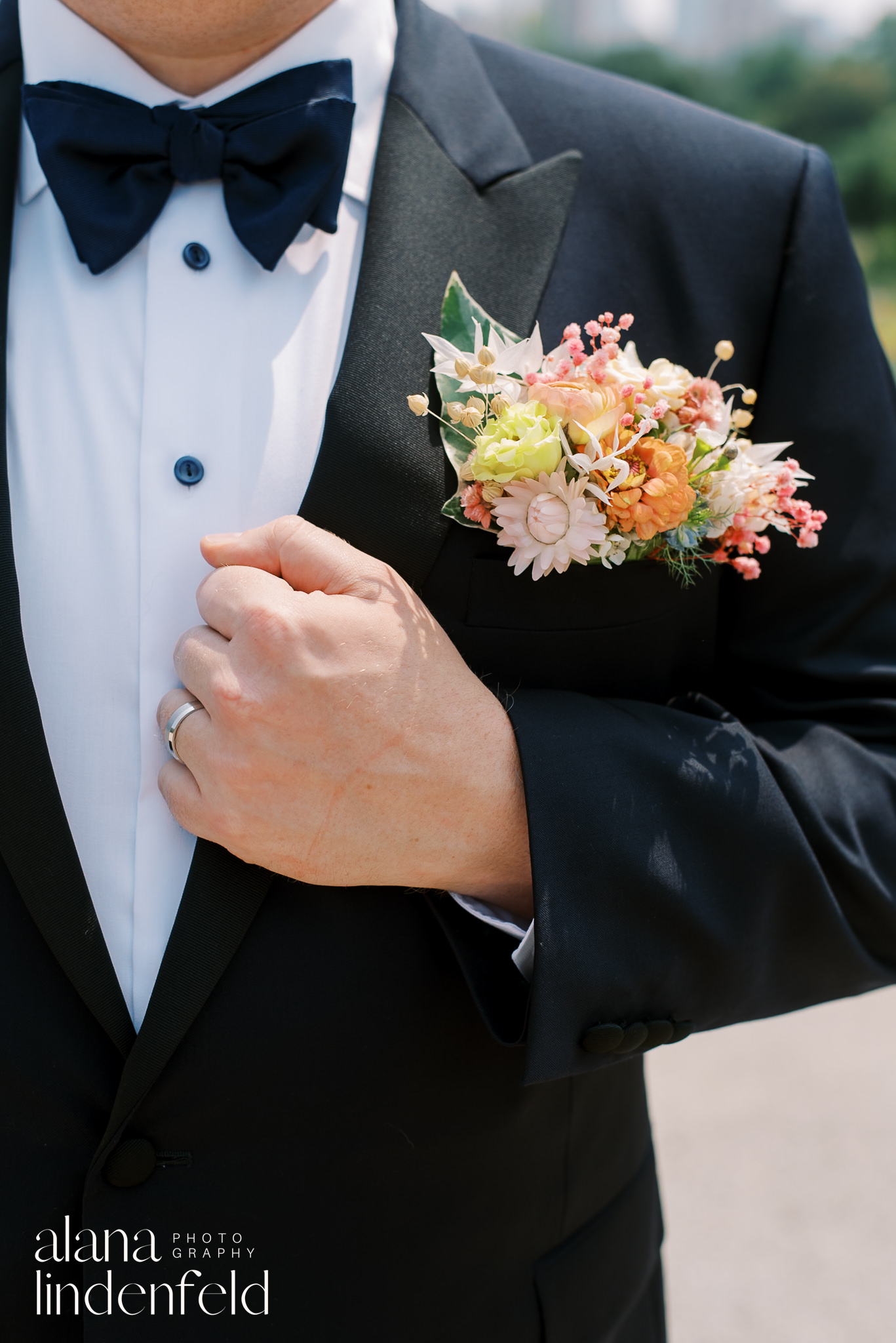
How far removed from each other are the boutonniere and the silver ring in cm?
37

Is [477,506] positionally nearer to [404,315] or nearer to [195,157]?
[404,315]

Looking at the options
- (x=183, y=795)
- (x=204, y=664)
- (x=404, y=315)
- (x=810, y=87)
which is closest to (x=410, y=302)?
(x=404, y=315)

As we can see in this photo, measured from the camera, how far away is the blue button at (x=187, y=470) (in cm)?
129

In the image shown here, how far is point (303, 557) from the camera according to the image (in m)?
1.20

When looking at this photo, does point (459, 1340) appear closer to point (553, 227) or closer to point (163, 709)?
point (163, 709)

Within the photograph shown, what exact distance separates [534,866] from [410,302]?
0.69 metres

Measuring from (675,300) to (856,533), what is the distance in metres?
0.39

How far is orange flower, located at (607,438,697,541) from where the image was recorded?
1180 mm

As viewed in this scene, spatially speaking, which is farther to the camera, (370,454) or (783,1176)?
(783,1176)

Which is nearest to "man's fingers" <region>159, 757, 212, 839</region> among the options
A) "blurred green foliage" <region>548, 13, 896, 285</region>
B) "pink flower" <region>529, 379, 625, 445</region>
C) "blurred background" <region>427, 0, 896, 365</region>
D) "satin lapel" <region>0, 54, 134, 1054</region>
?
"satin lapel" <region>0, 54, 134, 1054</region>

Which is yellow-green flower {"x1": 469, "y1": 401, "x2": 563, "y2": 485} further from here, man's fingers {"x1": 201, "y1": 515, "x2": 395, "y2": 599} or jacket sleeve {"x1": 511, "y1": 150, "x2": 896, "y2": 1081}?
jacket sleeve {"x1": 511, "y1": 150, "x2": 896, "y2": 1081}

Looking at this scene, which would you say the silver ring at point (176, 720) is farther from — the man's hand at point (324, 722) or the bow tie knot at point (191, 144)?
the bow tie knot at point (191, 144)

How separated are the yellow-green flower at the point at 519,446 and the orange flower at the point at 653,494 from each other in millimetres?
84

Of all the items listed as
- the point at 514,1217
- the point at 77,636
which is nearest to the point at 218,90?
the point at 77,636
